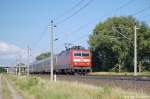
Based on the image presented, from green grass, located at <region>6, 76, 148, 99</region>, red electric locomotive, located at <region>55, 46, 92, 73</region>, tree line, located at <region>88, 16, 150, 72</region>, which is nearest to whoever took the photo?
green grass, located at <region>6, 76, 148, 99</region>

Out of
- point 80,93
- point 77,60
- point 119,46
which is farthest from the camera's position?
point 119,46

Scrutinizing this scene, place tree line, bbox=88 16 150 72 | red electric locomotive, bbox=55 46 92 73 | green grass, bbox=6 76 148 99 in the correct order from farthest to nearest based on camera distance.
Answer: tree line, bbox=88 16 150 72
red electric locomotive, bbox=55 46 92 73
green grass, bbox=6 76 148 99

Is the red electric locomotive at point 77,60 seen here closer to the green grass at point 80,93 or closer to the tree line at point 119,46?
the tree line at point 119,46

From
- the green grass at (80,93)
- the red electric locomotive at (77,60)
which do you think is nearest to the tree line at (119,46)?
the red electric locomotive at (77,60)

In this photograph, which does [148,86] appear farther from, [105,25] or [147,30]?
[105,25]

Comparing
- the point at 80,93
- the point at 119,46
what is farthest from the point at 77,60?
the point at 80,93

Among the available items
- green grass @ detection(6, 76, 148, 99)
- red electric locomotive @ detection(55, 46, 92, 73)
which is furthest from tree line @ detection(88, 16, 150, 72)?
green grass @ detection(6, 76, 148, 99)

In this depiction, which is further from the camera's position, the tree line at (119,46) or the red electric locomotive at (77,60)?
the tree line at (119,46)

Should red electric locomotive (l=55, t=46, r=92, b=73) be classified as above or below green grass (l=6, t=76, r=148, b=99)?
above

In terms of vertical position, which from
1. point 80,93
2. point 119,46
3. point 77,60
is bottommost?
point 80,93

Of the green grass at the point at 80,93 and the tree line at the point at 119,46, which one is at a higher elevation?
the tree line at the point at 119,46

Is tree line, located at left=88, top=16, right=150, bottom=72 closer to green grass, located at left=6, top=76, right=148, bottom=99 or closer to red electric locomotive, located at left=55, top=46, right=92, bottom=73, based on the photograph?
red electric locomotive, located at left=55, top=46, right=92, bottom=73

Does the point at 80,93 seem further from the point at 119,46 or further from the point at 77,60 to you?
the point at 119,46

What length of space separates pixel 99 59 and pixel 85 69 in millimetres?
30500
